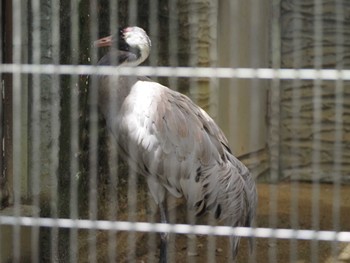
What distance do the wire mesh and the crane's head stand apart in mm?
112

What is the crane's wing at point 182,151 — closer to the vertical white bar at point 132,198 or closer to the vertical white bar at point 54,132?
the vertical white bar at point 132,198

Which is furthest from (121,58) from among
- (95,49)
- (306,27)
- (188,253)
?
(306,27)

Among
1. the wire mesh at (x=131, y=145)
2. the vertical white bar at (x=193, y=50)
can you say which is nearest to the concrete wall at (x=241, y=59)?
the wire mesh at (x=131, y=145)

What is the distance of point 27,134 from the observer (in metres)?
4.49

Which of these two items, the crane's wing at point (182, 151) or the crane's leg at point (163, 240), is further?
the crane's leg at point (163, 240)

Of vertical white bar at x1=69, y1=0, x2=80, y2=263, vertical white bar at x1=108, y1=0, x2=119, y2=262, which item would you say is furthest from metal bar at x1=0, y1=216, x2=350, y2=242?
vertical white bar at x1=108, y1=0, x2=119, y2=262

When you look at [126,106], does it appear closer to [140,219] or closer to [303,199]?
[140,219]

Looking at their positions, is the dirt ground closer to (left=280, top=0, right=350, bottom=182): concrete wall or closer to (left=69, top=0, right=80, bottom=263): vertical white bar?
(left=69, top=0, right=80, bottom=263): vertical white bar

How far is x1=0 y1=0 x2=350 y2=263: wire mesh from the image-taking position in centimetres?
395

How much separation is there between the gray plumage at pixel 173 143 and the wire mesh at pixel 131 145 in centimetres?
7

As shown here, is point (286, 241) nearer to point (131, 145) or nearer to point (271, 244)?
point (271, 244)

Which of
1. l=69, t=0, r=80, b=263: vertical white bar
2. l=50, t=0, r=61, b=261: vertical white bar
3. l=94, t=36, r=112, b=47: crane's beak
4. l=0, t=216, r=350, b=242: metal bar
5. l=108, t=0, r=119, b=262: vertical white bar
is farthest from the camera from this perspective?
l=108, t=0, r=119, b=262: vertical white bar

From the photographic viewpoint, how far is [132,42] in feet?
15.6

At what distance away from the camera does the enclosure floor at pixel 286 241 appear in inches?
215
